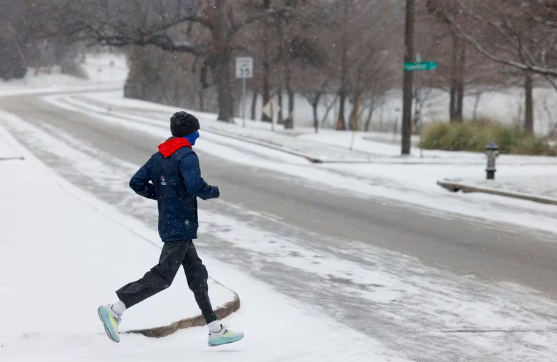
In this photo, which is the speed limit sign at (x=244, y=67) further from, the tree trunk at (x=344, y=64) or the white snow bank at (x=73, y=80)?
the white snow bank at (x=73, y=80)

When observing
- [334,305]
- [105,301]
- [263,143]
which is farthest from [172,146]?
[263,143]

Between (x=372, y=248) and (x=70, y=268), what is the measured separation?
421cm

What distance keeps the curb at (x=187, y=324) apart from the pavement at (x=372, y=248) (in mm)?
856

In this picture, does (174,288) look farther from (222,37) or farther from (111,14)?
(222,37)

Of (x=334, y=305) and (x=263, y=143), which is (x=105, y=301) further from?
(x=263, y=143)

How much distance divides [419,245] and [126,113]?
32.3 meters

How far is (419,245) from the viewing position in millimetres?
10812

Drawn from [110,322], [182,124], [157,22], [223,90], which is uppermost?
[157,22]

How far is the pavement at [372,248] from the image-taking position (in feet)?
22.8

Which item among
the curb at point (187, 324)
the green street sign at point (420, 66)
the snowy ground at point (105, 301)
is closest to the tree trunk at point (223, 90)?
the green street sign at point (420, 66)

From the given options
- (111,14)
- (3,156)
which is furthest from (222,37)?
(3,156)

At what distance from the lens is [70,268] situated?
26.0 feet

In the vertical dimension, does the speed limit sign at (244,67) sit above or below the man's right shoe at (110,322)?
above

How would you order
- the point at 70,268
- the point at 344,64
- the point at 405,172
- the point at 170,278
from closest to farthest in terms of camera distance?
the point at 170,278, the point at 70,268, the point at 405,172, the point at 344,64
